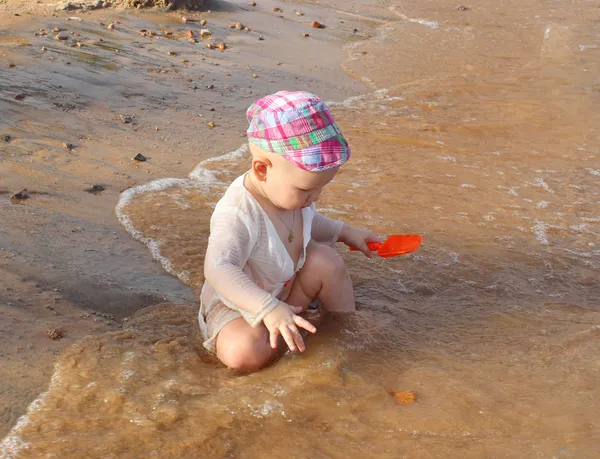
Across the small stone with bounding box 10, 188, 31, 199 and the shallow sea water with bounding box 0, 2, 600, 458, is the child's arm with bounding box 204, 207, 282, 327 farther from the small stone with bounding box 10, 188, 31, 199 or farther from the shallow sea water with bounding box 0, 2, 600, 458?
the small stone with bounding box 10, 188, 31, 199

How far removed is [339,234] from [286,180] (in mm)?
601

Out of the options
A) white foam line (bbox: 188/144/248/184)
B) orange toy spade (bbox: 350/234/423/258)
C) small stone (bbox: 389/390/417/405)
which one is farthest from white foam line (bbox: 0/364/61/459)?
white foam line (bbox: 188/144/248/184)

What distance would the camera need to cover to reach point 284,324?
2350 mm

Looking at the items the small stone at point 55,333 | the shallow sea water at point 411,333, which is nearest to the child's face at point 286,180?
the shallow sea water at point 411,333

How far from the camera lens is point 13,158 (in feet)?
13.5

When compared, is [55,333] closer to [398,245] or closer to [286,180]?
[286,180]

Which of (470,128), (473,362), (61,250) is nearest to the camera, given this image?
(473,362)

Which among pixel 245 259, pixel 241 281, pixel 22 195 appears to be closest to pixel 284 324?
pixel 241 281

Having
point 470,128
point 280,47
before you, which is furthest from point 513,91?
point 280,47

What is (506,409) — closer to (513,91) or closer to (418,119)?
(418,119)

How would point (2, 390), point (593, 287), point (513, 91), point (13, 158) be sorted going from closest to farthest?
point (2, 390) < point (593, 287) < point (13, 158) < point (513, 91)

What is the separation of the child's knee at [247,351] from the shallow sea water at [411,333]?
1.9 inches

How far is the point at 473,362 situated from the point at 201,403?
1035 mm

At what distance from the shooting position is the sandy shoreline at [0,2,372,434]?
2816 mm
